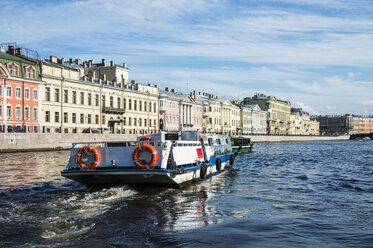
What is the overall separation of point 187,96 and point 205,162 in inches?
2547

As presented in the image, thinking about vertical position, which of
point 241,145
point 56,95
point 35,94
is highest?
point 56,95

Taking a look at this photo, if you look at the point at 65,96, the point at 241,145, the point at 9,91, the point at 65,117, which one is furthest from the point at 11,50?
the point at 241,145

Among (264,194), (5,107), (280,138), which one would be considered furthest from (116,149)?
(280,138)

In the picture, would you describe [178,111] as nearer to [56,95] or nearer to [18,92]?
[56,95]

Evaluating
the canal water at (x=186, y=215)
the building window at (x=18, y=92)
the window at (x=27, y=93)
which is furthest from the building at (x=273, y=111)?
the canal water at (x=186, y=215)

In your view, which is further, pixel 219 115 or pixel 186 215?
pixel 219 115

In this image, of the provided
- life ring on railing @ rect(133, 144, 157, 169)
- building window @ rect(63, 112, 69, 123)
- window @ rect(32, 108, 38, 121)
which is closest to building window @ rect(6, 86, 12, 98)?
window @ rect(32, 108, 38, 121)

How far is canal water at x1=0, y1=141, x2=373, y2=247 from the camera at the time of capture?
8.90 meters

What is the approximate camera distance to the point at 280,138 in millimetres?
116438

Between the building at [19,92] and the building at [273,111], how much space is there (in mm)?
100681

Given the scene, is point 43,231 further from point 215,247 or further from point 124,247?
point 215,247

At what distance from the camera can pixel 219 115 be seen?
101 m

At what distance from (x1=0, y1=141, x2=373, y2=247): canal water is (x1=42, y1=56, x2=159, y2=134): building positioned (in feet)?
115

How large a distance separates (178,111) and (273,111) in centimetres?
7188
